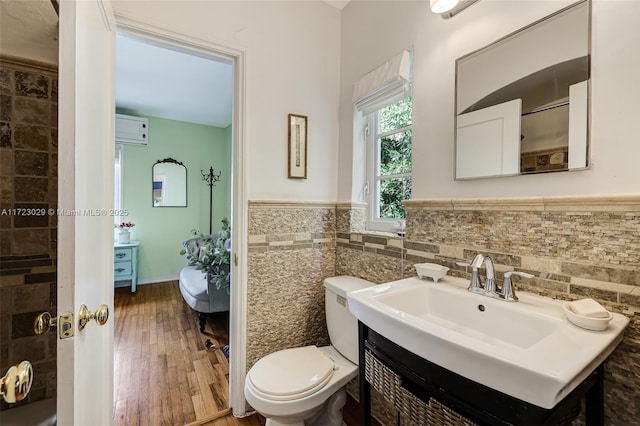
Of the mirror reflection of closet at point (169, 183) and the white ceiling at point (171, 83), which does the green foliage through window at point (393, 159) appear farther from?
the mirror reflection of closet at point (169, 183)

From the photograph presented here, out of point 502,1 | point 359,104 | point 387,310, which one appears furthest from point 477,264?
point 359,104

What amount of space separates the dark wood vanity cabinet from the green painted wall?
3.84 metres

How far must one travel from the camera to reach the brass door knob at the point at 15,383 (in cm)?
54

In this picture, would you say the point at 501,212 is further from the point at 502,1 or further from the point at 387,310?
the point at 502,1

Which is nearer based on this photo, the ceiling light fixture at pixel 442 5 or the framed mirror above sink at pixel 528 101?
the framed mirror above sink at pixel 528 101

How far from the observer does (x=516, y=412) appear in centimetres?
59

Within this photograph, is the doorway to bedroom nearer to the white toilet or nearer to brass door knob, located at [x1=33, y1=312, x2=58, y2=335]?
the white toilet

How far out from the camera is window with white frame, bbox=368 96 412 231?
1.56m

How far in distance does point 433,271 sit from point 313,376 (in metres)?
0.74

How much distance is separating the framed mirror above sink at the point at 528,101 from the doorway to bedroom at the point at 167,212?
1284 mm

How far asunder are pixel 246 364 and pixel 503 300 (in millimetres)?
1342

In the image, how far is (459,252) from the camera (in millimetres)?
1177

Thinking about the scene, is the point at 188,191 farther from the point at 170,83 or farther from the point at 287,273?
the point at 287,273

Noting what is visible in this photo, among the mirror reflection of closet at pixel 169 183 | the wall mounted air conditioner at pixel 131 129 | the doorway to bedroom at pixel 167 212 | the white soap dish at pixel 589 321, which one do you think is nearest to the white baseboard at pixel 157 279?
the doorway to bedroom at pixel 167 212
